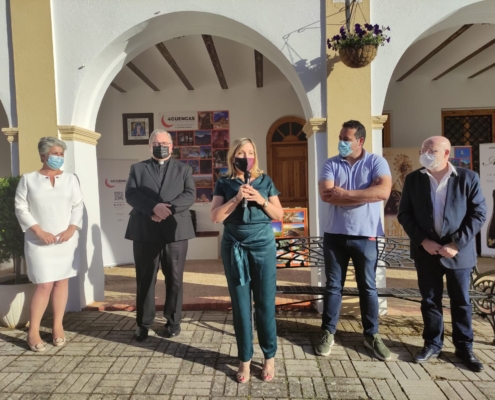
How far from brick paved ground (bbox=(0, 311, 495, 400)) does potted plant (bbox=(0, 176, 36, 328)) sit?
7.6 inches

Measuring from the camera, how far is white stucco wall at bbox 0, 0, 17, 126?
14.0ft

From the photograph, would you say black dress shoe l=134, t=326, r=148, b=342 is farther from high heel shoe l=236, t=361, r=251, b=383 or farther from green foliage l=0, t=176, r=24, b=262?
green foliage l=0, t=176, r=24, b=262

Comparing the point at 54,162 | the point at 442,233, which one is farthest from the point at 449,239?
the point at 54,162

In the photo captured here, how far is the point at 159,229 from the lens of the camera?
3434 mm

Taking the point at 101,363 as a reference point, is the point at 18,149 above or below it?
above

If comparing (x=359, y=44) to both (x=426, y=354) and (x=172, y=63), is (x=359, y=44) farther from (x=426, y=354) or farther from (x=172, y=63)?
(x=172, y=63)

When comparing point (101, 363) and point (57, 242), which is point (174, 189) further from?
point (101, 363)

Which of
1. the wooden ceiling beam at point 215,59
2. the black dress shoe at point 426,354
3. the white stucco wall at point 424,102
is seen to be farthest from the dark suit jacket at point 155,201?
the white stucco wall at point 424,102

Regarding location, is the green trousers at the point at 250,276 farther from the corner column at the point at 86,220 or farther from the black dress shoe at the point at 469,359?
the corner column at the point at 86,220

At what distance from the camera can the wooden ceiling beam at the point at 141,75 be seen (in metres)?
6.08

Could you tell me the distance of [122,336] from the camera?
3664 mm

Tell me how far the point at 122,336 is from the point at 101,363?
553 mm

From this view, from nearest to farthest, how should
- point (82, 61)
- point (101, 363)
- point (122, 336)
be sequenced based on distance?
1. point (101, 363)
2. point (122, 336)
3. point (82, 61)

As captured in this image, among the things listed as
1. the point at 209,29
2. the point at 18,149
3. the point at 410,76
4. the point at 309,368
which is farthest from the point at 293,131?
the point at 309,368
